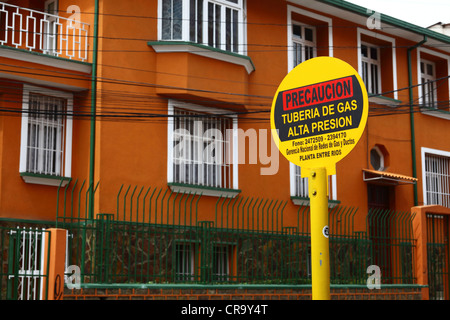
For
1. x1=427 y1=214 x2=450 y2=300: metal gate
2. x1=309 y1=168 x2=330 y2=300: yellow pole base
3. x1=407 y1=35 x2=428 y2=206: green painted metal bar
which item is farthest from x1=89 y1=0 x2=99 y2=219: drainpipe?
x1=407 y1=35 x2=428 y2=206: green painted metal bar

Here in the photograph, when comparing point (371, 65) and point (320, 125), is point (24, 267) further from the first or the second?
point (371, 65)

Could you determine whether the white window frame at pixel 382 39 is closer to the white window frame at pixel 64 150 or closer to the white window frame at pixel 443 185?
the white window frame at pixel 443 185

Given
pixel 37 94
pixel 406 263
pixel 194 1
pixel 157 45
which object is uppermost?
pixel 194 1

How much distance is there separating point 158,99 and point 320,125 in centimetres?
1006

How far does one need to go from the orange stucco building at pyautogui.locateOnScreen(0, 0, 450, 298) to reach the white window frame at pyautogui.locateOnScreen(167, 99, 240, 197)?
0.02 metres

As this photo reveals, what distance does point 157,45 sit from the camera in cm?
1509

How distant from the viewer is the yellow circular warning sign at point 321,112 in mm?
5125

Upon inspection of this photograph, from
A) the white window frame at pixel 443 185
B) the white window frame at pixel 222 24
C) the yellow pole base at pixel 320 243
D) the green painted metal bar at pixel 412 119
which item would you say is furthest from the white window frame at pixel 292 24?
the yellow pole base at pixel 320 243

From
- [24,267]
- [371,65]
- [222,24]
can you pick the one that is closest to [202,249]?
[24,267]

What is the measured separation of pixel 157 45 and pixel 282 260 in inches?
208

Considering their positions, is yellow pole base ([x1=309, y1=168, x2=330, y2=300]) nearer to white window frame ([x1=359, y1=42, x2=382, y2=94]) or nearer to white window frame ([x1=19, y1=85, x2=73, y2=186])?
white window frame ([x1=19, y1=85, x2=73, y2=186])

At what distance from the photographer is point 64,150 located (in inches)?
574
